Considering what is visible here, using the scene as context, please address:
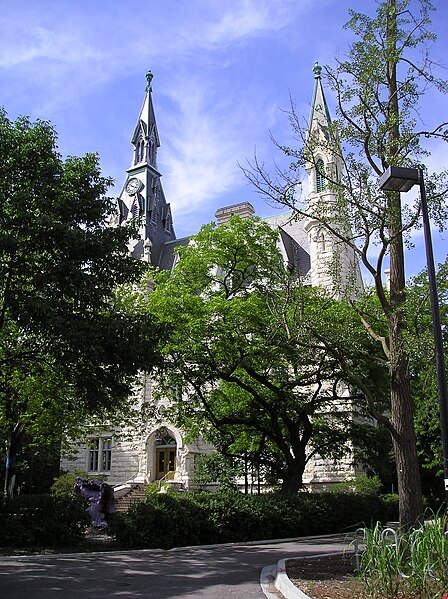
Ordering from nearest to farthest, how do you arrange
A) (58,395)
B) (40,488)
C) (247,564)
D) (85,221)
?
1. (247,564)
2. (85,221)
3. (58,395)
4. (40,488)

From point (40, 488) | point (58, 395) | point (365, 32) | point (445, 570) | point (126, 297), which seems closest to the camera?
point (445, 570)

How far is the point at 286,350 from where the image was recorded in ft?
64.4

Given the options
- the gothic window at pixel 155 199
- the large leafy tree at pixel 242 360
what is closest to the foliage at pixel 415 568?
the large leafy tree at pixel 242 360

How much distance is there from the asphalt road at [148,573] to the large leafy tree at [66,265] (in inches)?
145

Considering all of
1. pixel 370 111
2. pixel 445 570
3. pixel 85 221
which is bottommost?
pixel 445 570

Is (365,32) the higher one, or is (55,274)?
(365,32)

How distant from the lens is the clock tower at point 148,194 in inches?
1911

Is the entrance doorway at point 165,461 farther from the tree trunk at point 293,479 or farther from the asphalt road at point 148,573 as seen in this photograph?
the asphalt road at point 148,573

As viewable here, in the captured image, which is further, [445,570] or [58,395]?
[58,395]

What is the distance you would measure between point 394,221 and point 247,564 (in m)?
7.84

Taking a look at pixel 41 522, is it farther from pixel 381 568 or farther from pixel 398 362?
pixel 381 568

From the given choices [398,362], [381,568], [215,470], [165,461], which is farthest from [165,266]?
[381,568]

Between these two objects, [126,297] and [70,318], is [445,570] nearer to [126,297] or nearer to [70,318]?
[70,318]

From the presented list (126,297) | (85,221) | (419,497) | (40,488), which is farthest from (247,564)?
(40,488)
